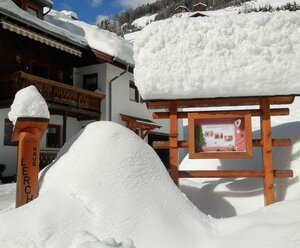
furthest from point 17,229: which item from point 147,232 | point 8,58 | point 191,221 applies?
point 8,58

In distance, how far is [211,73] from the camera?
5980mm

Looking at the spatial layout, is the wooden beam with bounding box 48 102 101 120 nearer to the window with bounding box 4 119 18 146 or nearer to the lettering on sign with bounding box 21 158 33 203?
the window with bounding box 4 119 18 146

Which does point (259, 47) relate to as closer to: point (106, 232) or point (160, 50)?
point (160, 50)

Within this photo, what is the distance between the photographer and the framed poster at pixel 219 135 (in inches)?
238

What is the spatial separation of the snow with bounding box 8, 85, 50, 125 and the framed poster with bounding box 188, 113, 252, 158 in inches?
97.2

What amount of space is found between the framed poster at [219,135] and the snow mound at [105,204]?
1.37 meters

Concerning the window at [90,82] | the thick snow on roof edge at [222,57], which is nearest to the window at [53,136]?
the window at [90,82]

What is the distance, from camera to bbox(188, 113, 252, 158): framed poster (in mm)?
6035

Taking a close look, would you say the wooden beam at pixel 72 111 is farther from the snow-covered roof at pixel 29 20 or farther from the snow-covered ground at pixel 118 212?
the snow-covered ground at pixel 118 212

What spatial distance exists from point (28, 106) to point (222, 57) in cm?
310

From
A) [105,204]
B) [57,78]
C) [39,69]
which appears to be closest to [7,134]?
[39,69]

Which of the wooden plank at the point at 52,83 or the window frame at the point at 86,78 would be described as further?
→ the window frame at the point at 86,78

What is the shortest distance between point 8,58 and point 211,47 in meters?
11.9

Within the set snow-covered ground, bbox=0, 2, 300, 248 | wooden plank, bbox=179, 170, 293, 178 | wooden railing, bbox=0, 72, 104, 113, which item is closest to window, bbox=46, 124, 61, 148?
wooden railing, bbox=0, 72, 104, 113
